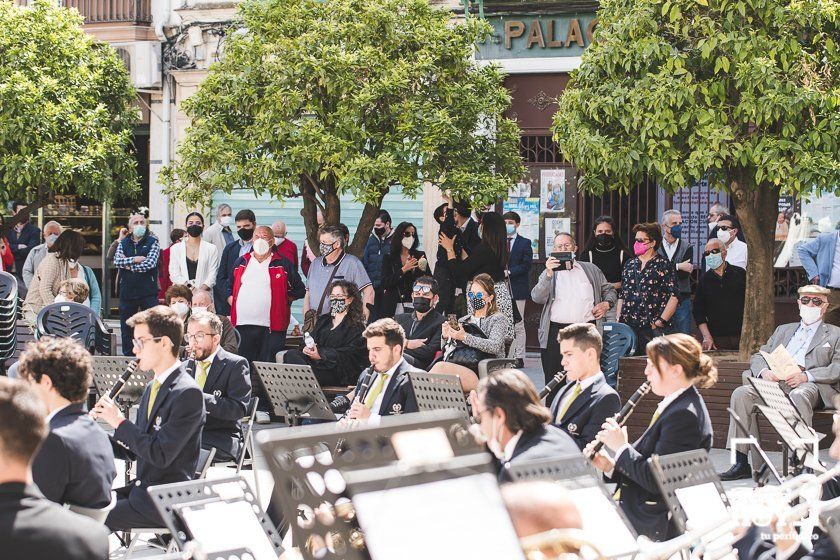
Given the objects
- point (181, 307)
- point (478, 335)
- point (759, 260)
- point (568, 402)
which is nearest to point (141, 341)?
point (568, 402)

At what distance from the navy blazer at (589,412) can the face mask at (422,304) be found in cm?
409

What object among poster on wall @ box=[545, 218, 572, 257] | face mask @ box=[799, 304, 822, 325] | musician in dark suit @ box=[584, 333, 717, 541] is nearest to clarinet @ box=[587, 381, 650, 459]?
musician in dark suit @ box=[584, 333, 717, 541]

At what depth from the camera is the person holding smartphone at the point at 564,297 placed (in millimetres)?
12789

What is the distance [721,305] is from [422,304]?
362cm

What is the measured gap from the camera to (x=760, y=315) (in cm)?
1230

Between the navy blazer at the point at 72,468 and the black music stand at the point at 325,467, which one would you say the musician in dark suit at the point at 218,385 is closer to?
the navy blazer at the point at 72,468

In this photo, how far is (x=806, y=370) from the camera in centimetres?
1090

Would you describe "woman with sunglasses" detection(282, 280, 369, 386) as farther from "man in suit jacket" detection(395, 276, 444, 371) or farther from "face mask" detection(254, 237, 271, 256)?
"face mask" detection(254, 237, 271, 256)

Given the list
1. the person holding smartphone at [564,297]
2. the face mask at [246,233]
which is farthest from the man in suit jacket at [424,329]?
the face mask at [246,233]

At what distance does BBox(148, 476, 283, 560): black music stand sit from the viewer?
5719 mm

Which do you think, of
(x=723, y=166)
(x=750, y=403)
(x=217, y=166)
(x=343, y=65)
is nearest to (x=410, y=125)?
(x=343, y=65)

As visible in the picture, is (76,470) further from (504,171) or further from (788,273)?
(788,273)

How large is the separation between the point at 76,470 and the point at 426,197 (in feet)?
43.5

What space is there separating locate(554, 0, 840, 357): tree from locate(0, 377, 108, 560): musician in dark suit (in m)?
7.97
